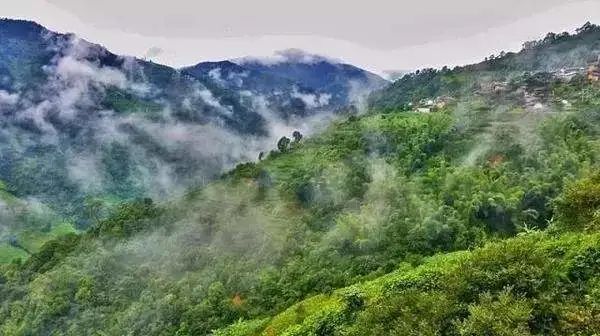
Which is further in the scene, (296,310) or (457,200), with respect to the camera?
(457,200)

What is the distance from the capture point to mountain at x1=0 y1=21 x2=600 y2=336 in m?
32.0

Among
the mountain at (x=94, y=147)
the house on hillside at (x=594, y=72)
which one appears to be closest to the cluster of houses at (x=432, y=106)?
the house on hillside at (x=594, y=72)

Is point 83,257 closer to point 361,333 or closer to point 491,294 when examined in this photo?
point 361,333

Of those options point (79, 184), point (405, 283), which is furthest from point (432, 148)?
point (79, 184)

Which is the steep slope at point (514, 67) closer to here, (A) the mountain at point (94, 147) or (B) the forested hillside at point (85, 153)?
(B) the forested hillside at point (85, 153)

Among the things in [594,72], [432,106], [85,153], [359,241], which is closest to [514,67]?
[594,72]

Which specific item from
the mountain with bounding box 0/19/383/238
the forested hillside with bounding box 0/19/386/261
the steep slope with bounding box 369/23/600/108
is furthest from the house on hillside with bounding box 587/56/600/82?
the mountain with bounding box 0/19/383/238

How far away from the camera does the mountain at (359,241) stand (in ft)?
105

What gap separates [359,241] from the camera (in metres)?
53.1

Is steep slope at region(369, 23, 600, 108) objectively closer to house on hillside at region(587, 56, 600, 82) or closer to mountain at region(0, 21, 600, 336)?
house on hillside at region(587, 56, 600, 82)

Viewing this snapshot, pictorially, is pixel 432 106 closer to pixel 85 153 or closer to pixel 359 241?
pixel 359 241

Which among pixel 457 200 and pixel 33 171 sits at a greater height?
pixel 457 200

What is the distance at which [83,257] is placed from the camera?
222 feet

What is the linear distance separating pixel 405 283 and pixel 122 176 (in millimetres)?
134731
